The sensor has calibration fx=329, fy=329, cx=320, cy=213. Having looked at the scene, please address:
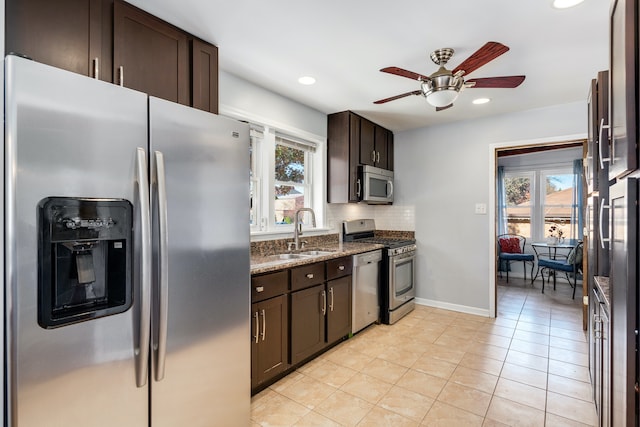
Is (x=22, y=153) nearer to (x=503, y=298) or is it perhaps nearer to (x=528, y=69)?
(x=528, y=69)

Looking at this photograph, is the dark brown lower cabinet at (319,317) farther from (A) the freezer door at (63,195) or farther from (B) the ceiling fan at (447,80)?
(B) the ceiling fan at (447,80)

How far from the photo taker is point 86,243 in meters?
1.15

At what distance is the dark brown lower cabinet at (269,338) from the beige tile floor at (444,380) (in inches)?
6.4

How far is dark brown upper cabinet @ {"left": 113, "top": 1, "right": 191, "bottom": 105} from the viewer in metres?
1.72

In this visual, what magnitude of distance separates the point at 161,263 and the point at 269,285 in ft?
3.41

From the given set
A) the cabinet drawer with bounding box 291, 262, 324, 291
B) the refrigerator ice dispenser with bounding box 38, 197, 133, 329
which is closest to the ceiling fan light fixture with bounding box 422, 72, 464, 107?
the cabinet drawer with bounding box 291, 262, 324, 291

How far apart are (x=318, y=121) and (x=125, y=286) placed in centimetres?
294

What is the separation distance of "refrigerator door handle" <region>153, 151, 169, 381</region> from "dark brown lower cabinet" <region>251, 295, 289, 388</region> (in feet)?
2.78

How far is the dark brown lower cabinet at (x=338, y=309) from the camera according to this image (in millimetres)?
2904

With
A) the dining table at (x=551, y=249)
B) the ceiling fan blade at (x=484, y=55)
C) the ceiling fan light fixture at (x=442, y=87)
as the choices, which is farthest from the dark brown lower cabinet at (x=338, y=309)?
the dining table at (x=551, y=249)

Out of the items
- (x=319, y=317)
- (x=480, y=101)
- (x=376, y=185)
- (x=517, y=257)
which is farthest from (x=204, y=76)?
(x=517, y=257)

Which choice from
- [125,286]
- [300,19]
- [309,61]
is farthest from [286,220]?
[125,286]

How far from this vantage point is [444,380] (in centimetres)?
244

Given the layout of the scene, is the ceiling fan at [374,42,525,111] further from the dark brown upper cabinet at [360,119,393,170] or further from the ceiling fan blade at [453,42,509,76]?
the dark brown upper cabinet at [360,119,393,170]
